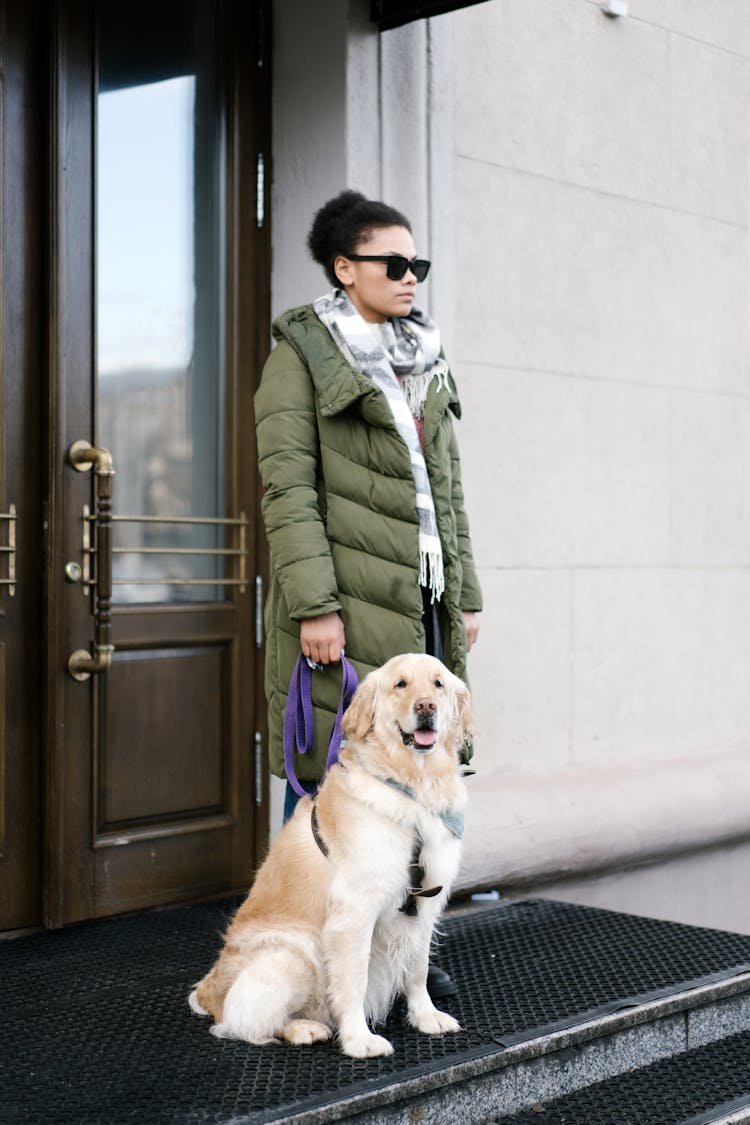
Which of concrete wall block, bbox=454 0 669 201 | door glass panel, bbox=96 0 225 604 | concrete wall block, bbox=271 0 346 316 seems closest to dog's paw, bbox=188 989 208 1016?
door glass panel, bbox=96 0 225 604

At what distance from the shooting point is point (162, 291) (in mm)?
4438

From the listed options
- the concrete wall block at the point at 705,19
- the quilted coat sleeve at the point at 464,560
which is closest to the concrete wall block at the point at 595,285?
the concrete wall block at the point at 705,19

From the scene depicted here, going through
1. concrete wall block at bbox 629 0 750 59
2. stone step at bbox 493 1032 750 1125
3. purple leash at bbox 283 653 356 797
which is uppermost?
concrete wall block at bbox 629 0 750 59

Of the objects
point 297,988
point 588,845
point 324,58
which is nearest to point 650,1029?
point 297,988

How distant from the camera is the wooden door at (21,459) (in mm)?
4047

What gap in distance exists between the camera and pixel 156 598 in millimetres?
4406

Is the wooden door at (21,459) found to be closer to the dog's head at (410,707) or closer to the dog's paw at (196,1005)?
the dog's paw at (196,1005)

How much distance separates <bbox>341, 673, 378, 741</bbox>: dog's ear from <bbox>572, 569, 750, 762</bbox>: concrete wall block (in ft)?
7.82

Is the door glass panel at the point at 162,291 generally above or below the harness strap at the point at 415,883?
above

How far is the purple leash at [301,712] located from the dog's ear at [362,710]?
0.99 feet

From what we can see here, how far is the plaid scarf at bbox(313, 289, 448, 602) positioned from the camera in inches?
137

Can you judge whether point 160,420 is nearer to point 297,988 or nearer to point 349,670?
point 349,670

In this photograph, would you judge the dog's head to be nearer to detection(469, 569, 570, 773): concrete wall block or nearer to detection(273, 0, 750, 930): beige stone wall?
detection(273, 0, 750, 930): beige stone wall

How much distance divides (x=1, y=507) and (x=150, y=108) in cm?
146
